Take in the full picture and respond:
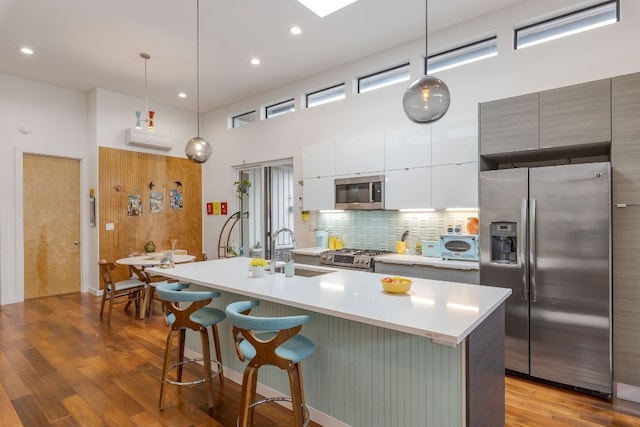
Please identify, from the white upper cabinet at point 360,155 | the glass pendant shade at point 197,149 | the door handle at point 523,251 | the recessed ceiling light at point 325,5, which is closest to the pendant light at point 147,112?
the glass pendant shade at point 197,149

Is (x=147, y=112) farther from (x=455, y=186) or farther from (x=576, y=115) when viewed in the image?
(x=576, y=115)

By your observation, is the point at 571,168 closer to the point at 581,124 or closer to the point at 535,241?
the point at 581,124

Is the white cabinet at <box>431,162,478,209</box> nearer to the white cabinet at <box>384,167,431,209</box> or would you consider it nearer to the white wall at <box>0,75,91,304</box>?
the white cabinet at <box>384,167,431,209</box>

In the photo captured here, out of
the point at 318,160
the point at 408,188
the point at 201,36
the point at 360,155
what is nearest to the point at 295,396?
the point at 408,188

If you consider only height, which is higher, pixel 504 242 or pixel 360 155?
pixel 360 155

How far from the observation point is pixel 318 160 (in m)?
5.06

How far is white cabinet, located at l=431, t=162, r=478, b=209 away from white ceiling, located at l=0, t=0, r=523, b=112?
1732mm

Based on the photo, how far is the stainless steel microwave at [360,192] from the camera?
14.3ft

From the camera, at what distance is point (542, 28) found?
3666 millimetres

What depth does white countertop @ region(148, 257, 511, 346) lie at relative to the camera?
1607 mm

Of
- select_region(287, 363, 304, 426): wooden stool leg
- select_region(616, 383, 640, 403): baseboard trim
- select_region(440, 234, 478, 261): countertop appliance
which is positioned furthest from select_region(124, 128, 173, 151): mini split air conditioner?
select_region(616, 383, 640, 403): baseboard trim

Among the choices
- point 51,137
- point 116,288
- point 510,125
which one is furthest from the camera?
point 51,137

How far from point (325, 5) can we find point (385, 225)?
2.74m

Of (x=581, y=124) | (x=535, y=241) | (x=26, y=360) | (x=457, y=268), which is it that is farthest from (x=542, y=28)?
(x=26, y=360)
